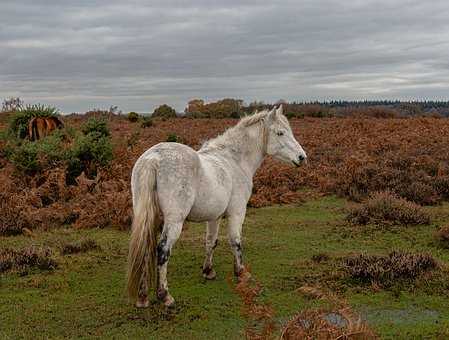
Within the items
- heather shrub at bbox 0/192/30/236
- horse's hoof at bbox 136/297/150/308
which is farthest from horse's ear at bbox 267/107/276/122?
heather shrub at bbox 0/192/30/236

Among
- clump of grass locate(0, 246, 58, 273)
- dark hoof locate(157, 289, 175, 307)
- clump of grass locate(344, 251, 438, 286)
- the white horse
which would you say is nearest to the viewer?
the white horse

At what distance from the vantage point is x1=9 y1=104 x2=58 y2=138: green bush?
15.2 m

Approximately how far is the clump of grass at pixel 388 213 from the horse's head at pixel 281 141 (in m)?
3.18

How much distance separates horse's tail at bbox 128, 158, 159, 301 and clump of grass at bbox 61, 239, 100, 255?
2962mm

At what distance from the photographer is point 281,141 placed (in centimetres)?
768

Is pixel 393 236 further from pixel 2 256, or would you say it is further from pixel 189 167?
pixel 2 256

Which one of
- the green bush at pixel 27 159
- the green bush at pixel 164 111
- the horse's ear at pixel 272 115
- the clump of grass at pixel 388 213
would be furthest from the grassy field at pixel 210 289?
the green bush at pixel 164 111

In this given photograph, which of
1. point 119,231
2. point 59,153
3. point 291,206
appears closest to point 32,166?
point 59,153

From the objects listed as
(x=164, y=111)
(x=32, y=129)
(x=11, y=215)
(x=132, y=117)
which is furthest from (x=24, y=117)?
(x=164, y=111)

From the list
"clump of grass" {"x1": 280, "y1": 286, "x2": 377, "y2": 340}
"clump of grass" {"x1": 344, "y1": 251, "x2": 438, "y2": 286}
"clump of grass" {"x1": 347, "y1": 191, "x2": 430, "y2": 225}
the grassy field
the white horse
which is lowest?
the grassy field

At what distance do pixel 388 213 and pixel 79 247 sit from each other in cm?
564

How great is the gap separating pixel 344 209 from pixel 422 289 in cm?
499

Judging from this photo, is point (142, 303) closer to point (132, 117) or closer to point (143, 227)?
point (143, 227)

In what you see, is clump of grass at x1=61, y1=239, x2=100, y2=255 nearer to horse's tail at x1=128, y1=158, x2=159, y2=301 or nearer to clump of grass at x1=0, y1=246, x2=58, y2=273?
clump of grass at x1=0, y1=246, x2=58, y2=273
